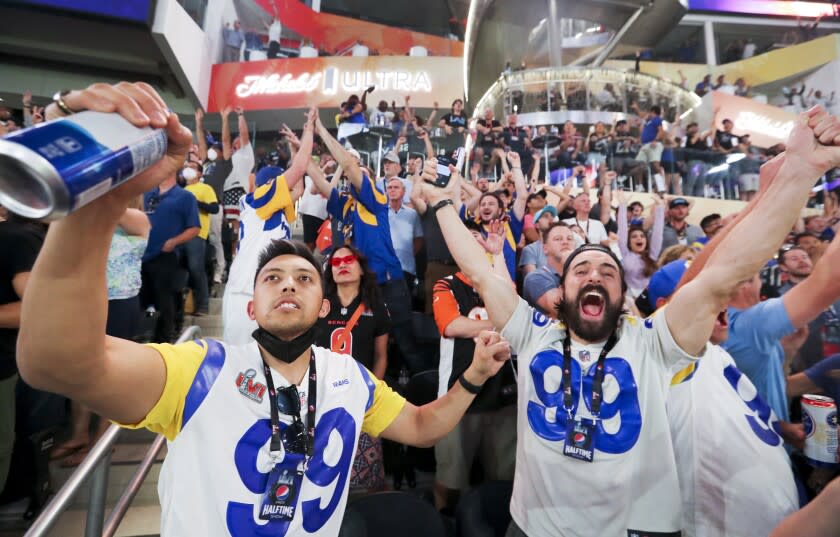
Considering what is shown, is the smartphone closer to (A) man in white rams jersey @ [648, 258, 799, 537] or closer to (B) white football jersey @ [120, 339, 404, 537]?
(B) white football jersey @ [120, 339, 404, 537]

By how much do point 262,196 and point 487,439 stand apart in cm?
228

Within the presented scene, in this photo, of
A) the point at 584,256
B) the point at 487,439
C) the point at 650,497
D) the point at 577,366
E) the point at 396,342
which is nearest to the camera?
the point at 650,497

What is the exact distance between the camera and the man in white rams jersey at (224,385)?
0.84 meters

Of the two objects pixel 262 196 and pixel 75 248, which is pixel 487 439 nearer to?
pixel 262 196

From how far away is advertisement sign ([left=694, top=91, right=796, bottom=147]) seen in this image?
48.2 feet

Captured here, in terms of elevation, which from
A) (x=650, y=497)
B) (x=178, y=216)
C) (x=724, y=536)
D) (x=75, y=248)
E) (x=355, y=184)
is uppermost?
(x=355, y=184)

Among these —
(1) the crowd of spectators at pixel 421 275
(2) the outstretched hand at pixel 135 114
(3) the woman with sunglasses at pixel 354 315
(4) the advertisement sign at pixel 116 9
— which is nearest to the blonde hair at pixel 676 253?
(1) the crowd of spectators at pixel 421 275

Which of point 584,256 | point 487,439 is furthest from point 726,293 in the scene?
point 487,439

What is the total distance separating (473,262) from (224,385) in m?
1.21

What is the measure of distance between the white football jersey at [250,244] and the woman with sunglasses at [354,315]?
458 millimetres

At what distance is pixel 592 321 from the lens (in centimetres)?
195

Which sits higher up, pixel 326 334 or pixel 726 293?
pixel 726 293

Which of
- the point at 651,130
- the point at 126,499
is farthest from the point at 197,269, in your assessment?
the point at 651,130

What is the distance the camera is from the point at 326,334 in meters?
2.98
